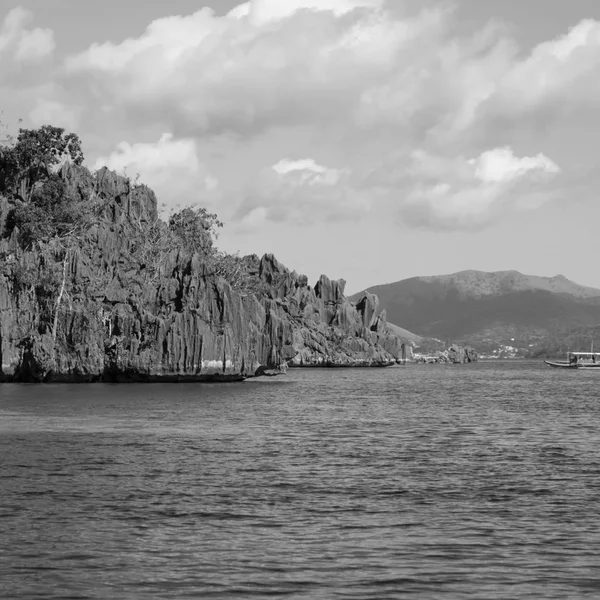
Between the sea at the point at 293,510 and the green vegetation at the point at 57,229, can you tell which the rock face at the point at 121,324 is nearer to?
the green vegetation at the point at 57,229

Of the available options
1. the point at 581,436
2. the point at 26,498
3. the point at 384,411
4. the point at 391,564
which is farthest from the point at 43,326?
the point at 391,564

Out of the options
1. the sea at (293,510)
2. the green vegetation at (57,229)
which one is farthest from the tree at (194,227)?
the sea at (293,510)

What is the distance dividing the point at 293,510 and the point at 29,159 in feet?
390

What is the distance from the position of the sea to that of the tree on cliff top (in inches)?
3275

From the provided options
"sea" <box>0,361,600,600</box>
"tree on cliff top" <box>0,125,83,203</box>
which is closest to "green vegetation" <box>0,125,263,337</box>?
"tree on cliff top" <box>0,125,83,203</box>

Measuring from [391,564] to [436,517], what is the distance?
6543mm

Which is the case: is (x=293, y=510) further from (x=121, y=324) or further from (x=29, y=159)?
(x=29, y=159)

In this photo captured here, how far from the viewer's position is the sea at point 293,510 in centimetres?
2175

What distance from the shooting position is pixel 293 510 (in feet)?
99.9

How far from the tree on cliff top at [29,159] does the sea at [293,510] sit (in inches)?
3275

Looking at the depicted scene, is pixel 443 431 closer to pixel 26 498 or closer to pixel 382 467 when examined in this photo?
pixel 382 467

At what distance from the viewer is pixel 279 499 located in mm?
32594

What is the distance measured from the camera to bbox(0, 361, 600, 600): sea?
71.4 ft

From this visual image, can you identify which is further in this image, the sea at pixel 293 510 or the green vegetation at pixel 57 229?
the green vegetation at pixel 57 229
